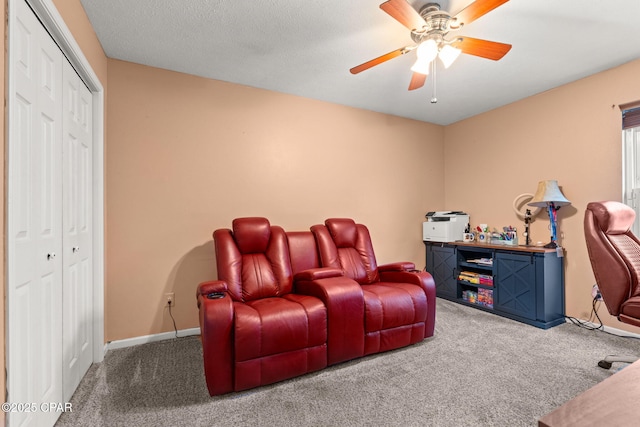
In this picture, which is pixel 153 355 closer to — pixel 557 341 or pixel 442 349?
pixel 442 349

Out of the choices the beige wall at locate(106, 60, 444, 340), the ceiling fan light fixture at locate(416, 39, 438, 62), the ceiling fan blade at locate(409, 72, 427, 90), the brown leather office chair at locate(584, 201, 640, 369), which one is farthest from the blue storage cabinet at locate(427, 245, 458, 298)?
the ceiling fan light fixture at locate(416, 39, 438, 62)

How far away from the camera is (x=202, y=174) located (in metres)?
2.94

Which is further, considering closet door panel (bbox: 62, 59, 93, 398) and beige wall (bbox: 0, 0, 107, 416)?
closet door panel (bbox: 62, 59, 93, 398)

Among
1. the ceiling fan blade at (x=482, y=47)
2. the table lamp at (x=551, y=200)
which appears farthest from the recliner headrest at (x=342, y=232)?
the table lamp at (x=551, y=200)

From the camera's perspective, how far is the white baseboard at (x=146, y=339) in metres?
2.54

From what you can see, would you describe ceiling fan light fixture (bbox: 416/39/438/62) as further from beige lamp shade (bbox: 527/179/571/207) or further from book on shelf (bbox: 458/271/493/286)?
book on shelf (bbox: 458/271/493/286)

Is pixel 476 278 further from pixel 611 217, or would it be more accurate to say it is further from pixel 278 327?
pixel 278 327

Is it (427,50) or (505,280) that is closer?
(427,50)

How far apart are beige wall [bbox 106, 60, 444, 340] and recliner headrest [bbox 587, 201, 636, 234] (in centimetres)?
221

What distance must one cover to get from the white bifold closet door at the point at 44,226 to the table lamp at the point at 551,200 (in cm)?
400

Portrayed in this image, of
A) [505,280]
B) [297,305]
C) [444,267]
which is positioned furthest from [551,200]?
[297,305]

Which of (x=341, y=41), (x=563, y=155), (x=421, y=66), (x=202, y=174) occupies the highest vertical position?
(x=341, y=41)

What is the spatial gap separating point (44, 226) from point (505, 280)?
3.94 metres

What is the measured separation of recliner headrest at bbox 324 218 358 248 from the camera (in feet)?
10.2
